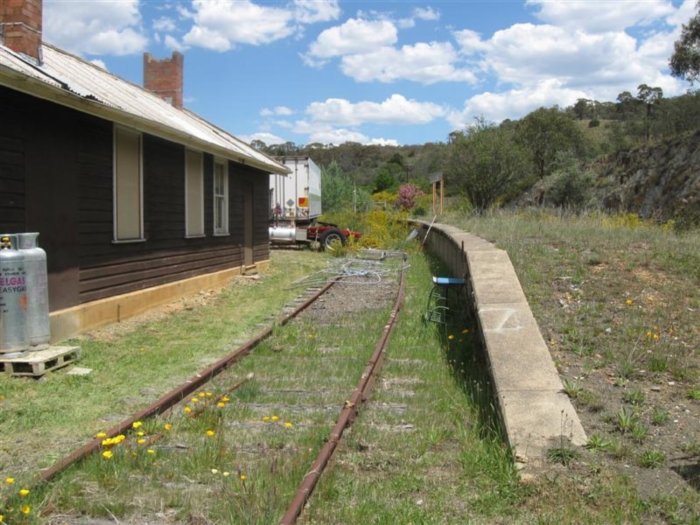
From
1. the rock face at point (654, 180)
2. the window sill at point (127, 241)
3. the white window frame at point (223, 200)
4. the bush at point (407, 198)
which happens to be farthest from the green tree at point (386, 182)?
the window sill at point (127, 241)

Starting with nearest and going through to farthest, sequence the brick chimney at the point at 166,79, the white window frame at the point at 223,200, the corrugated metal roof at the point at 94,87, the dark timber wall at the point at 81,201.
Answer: the corrugated metal roof at the point at 94,87 < the dark timber wall at the point at 81,201 < the white window frame at the point at 223,200 < the brick chimney at the point at 166,79

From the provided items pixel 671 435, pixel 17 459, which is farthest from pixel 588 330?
pixel 17 459

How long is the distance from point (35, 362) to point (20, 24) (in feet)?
14.6

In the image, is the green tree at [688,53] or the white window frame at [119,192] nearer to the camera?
the white window frame at [119,192]

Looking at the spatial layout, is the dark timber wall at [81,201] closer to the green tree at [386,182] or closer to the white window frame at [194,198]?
the white window frame at [194,198]

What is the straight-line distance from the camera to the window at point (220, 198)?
555 inches

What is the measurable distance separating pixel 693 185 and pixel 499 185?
11.0 m

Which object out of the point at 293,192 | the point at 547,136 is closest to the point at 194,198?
the point at 293,192

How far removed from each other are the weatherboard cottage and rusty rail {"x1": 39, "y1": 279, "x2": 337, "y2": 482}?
2439mm

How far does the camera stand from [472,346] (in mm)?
7578

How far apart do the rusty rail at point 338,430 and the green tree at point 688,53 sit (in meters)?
22.3

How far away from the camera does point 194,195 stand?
12.7 meters

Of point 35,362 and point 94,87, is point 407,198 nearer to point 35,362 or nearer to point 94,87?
point 94,87

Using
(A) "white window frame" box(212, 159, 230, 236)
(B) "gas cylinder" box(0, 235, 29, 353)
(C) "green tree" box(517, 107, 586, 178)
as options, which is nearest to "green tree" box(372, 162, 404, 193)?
(C) "green tree" box(517, 107, 586, 178)
